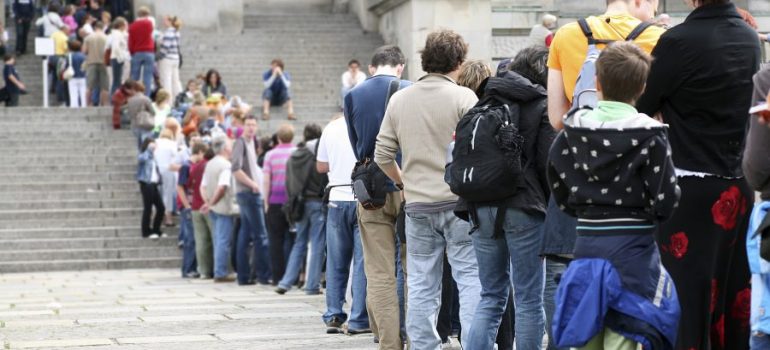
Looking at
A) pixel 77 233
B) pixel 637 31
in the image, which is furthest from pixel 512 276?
pixel 77 233

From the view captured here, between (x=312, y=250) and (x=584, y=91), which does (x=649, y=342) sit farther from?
(x=312, y=250)

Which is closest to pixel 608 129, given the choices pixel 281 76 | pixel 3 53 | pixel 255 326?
pixel 255 326

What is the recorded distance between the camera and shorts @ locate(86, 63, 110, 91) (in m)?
27.2

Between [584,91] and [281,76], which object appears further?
[281,76]

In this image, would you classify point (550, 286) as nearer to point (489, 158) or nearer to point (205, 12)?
point (489, 158)

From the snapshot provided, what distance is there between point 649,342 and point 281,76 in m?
20.9

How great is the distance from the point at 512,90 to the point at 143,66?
19889 millimetres

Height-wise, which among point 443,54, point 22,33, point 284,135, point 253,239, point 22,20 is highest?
point 443,54

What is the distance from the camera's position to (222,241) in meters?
16.7

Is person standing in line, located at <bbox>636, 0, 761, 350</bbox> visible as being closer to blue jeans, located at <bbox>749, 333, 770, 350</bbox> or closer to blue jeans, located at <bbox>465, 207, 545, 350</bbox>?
blue jeans, located at <bbox>749, 333, 770, 350</bbox>

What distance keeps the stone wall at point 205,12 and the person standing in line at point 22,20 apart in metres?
2.35

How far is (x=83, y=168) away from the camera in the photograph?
23.5 meters

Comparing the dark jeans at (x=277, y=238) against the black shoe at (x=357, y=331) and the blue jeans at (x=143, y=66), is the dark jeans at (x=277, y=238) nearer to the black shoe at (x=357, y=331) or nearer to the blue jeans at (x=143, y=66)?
the black shoe at (x=357, y=331)

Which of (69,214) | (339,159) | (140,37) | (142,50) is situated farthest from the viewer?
(142,50)
